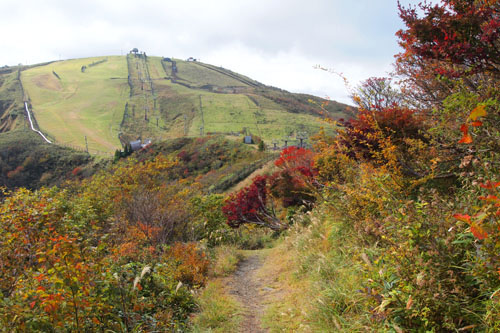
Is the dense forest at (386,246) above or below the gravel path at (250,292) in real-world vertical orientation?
above

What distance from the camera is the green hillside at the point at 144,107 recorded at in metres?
80.7

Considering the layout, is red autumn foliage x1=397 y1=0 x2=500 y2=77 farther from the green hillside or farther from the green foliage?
the green foliage

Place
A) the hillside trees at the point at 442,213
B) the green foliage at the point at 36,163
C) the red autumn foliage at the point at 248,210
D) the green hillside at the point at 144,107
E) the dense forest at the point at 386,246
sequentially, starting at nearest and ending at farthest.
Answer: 1. the hillside trees at the point at 442,213
2. the dense forest at the point at 386,246
3. the red autumn foliage at the point at 248,210
4. the green foliage at the point at 36,163
5. the green hillside at the point at 144,107

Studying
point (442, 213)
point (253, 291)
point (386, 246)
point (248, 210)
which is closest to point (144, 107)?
point (248, 210)

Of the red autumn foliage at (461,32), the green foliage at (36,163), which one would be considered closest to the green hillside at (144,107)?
the green foliage at (36,163)

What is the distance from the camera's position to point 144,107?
346 feet

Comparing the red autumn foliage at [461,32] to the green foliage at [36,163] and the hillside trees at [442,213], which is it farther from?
the green foliage at [36,163]

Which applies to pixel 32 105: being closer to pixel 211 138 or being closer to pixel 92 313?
pixel 211 138

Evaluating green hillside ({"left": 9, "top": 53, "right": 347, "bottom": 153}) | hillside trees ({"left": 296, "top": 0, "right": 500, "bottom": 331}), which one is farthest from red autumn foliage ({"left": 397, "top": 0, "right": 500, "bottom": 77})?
green hillside ({"left": 9, "top": 53, "right": 347, "bottom": 153})

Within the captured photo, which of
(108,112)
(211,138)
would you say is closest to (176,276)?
(211,138)

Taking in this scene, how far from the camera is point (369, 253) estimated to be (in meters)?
3.75

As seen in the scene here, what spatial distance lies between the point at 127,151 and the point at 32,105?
62649mm

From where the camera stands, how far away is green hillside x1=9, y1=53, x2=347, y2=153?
8069 cm

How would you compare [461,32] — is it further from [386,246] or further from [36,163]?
[36,163]
